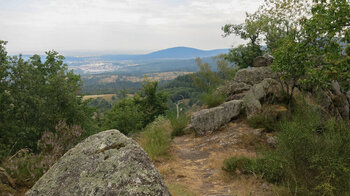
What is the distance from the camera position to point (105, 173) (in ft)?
9.59

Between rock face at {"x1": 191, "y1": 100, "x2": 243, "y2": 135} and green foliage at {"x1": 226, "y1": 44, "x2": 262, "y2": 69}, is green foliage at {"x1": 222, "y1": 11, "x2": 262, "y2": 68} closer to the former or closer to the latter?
green foliage at {"x1": 226, "y1": 44, "x2": 262, "y2": 69}

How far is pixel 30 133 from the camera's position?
12.4 m

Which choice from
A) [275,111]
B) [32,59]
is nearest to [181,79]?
[32,59]


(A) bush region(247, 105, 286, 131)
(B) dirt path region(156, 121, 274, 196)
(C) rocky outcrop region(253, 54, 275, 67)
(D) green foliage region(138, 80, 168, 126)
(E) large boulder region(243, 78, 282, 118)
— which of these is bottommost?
(D) green foliage region(138, 80, 168, 126)

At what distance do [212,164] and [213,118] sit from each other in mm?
3501

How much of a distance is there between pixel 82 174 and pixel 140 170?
0.76 metres

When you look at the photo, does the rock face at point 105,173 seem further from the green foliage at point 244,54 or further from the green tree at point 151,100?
the green tree at point 151,100

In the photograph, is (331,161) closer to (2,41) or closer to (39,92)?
(39,92)

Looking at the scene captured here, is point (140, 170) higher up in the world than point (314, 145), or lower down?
higher up

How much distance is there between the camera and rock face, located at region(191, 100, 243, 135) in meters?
10.5

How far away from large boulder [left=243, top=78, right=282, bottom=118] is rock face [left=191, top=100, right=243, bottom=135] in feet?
1.99

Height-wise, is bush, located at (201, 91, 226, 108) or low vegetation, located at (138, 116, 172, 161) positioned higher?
bush, located at (201, 91, 226, 108)

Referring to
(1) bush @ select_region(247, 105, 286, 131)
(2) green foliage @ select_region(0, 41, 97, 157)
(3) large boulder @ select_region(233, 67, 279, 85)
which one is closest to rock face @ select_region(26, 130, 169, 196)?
(1) bush @ select_region(247, 105, 286, 131)

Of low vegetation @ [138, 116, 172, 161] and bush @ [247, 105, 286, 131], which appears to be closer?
low vegetation @ [138, 116, 172, 161]
